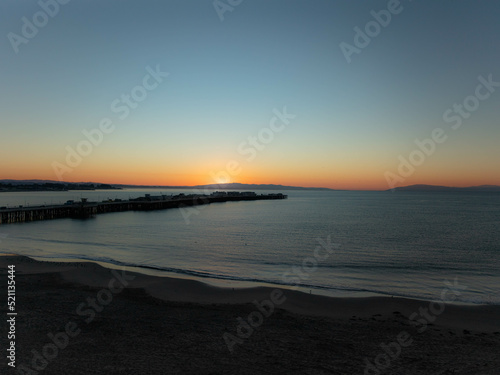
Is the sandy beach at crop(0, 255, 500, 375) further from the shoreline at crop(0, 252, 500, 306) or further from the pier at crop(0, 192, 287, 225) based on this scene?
the pier at crop(0, 192, 287, 225)

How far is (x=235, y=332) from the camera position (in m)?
9.98

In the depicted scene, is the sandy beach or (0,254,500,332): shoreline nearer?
the sandy beach

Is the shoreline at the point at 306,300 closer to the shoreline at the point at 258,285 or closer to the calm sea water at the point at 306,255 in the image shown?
the shoreline at the point at 258,285

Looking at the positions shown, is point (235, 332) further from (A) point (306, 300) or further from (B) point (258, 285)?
(B) point (258, 285)

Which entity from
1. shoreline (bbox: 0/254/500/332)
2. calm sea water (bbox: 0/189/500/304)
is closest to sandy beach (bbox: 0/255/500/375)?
shoreline (bbox: 0/254/500/332)

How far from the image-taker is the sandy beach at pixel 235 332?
7.92m


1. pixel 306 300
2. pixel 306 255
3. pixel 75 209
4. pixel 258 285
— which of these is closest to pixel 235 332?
pixel 306 300

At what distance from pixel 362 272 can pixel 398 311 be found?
7.80 metres

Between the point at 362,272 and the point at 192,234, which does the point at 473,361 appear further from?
the point at 192,234

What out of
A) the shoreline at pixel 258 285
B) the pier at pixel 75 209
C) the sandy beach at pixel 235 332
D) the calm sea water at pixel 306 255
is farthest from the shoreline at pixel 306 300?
the pier at pixel 75 209

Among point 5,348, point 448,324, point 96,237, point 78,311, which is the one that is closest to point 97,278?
point 78,311

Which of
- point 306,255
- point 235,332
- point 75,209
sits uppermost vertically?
point 75,209

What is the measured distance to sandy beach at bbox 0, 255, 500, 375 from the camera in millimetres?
7922

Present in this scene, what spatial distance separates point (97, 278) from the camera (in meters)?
16.8
